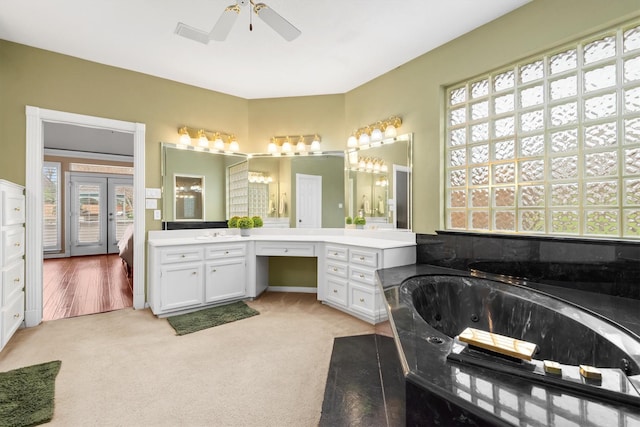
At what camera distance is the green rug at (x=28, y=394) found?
160cm

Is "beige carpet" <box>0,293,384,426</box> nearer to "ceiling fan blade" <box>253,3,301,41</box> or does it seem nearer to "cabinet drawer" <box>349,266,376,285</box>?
"cabinet drawer" <box>349,266,376,285</box>

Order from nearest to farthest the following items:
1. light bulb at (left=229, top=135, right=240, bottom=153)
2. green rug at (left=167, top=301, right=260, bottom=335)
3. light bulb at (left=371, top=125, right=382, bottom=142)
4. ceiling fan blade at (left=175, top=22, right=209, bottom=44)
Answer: ceiling fan blade at (left=175, top=22, right=209, bottom=44) < green rug at (left=167, top=301, right=260, bottom=335) < light bulb at (left=371, top=125, right=382, bottom=142) < light bulb at (left=229, top=135, right=240, bottom=153)

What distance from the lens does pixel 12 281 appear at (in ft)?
8.17

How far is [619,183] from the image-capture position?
1.94 m

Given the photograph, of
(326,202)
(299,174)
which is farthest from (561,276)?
(299,174)

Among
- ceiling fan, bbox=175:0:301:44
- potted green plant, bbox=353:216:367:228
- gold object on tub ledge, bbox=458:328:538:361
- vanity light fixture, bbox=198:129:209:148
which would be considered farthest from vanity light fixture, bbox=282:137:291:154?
gold object on tub ledge, bbox=458:328:538:361

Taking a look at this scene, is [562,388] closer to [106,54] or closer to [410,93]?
[410,93]

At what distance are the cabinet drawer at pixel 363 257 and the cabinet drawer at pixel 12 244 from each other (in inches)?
115

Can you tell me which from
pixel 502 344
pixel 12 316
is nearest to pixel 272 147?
pixel 12 316

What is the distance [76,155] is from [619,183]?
30.0ft

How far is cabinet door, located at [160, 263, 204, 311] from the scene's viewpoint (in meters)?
3.10

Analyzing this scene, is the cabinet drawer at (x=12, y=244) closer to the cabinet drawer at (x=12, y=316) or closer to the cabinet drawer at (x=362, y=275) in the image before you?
the cabinet drawer at (x=12, y=316)

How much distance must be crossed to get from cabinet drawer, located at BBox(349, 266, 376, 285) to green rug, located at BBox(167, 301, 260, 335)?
1147mm

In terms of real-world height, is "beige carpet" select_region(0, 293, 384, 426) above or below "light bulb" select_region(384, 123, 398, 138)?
below
